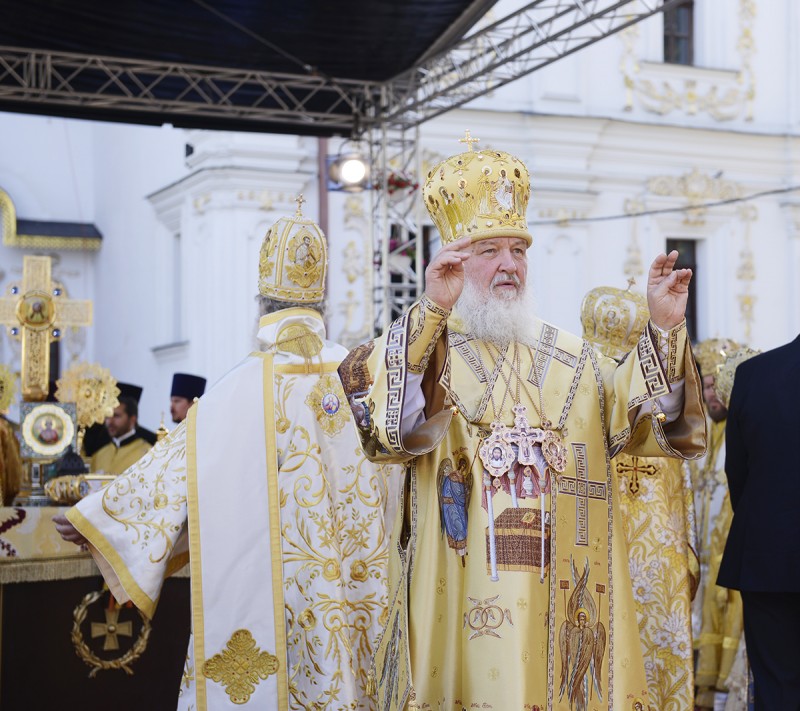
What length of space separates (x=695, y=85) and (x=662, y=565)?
12748 millimetres

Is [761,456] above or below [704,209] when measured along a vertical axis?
below

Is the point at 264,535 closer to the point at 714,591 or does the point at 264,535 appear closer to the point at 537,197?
the point at 714,591

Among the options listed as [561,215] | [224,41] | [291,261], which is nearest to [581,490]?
[291,261]

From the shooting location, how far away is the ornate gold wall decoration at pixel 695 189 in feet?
55.2

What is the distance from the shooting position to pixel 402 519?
12.5ft

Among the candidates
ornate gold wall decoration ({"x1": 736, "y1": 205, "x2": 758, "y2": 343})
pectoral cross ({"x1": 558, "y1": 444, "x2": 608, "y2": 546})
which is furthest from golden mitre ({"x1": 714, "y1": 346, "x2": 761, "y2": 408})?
ornate gold wall decoration ({"x1": 736, "y1": 205, "x2": 758, "y2": 343})

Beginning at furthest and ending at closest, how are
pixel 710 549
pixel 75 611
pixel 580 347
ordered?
pixel 710 549, pixel 75 611, pixel 580 347

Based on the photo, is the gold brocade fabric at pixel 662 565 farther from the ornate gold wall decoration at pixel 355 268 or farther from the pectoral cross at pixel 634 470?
the ornate gold wall decoration at pixel 355 268

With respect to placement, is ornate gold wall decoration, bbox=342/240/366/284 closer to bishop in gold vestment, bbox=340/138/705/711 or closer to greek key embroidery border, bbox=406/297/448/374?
bishop in gold vestment, bbox=340/138/705/711

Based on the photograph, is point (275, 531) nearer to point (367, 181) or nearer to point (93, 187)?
point (367, 181)

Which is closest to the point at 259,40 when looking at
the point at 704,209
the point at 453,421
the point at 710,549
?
the point at 710,549

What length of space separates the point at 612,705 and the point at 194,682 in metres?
1.56

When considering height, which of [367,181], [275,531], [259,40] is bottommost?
[275,531]

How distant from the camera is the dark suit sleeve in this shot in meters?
4.81
